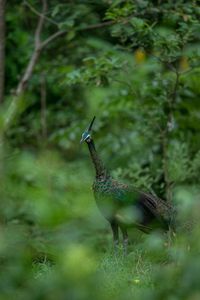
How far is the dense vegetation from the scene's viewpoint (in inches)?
140

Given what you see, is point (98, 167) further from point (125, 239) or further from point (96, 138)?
point (96, 138)

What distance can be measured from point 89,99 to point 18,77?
955mm

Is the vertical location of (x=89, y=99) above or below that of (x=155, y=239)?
below

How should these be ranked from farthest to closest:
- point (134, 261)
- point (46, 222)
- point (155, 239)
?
point (134, 261) → point (155, 239) → point (46, 222)

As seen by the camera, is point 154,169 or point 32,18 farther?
point 32,18

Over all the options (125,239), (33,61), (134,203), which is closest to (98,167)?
(134,203)

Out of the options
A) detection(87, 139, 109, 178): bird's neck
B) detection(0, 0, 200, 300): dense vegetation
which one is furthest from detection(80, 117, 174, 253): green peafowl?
detection(0, 0, 200, 300): dense vegetation

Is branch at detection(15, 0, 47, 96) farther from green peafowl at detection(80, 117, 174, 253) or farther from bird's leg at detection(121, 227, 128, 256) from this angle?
bird's leg at detection(121, 227, 128, 256)

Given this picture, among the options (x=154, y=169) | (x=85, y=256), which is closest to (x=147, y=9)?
(x=154, y=169)

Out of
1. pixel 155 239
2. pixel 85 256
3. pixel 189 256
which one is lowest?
pixel 155 239

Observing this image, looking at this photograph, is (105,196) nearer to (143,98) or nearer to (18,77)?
(143,98)

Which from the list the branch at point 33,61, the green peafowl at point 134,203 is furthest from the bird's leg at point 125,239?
the branch at point 33,61

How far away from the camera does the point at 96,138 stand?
36.4 ft

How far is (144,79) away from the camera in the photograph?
10.1 metres
